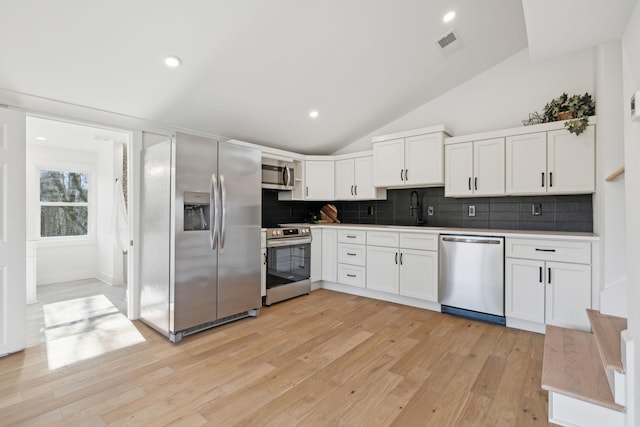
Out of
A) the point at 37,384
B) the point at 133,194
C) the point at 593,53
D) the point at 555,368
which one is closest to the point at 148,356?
the point at 37,384

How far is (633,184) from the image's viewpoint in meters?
1.36

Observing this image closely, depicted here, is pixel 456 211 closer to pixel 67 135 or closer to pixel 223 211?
pixel 223 211

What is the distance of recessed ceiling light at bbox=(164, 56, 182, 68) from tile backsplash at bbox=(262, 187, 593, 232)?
7.62ft

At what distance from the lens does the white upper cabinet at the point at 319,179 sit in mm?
4628

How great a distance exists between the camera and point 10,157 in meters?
2.42

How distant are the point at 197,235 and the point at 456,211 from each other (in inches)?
123

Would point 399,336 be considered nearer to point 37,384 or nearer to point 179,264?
point 179,264

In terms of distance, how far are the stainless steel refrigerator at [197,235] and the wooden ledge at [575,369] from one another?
2.58m

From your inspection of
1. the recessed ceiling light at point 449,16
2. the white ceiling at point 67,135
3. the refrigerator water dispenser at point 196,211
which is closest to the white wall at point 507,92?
the recessed ceiling light at point 449,16

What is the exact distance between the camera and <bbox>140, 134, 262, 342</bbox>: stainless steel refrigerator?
106 inches

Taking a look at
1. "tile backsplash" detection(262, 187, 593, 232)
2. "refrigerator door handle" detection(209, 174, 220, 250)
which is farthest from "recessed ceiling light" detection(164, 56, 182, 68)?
"tile backsplash" detection(262, 187, 593, 232)

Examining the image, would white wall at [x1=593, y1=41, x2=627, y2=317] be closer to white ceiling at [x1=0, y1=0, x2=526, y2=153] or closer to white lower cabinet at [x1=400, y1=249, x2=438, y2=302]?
white ceiling at [x1=0, y1=0, x2=526, y2=153]

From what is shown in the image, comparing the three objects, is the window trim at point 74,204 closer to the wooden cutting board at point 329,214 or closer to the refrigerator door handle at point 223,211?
the refrigerator door handle at point 223,211

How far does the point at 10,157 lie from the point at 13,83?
58 cm
